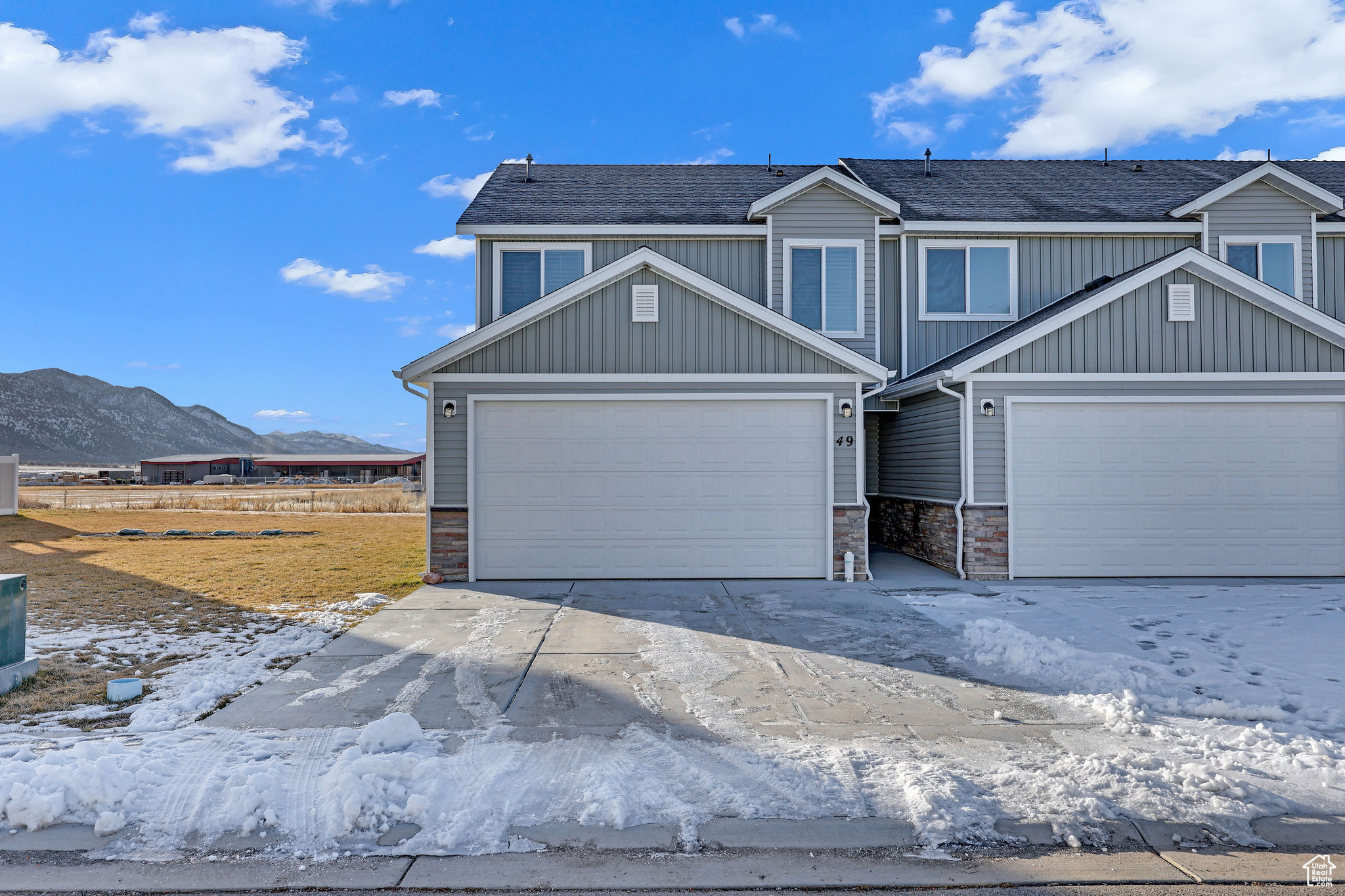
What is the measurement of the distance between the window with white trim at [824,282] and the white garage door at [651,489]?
126 inches

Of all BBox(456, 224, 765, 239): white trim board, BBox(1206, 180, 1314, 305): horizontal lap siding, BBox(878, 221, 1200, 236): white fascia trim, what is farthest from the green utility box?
BBox(1206, 180, 1314, 305): horizontal lap siding

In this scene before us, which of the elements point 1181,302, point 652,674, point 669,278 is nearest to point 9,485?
point 669,278

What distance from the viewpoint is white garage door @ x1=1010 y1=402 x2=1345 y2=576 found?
9789 mm

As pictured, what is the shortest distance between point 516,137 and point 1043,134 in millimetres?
13045

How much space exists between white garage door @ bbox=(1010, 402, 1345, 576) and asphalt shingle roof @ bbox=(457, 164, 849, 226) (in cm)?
643

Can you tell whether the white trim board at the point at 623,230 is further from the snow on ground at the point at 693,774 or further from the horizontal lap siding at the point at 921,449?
the snow on ground at the point at 693,774

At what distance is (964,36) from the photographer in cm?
1382

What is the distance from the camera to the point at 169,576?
10102 mm

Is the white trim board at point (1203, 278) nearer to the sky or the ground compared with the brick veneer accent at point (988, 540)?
nearer to the sky

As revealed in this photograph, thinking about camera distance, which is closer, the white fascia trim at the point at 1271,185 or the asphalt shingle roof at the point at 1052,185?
the white fascia trim at the point at 1271,185

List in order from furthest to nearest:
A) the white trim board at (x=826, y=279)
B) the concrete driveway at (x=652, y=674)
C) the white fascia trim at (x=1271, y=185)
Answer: the white trim board at (x=826, y=279), the white fascia trim at (x=1271, y=185), the concrete driveway at (x=652, y=674)

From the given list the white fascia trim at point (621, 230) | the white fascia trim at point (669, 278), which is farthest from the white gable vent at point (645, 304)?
the white fascia trim at point (621, 230)

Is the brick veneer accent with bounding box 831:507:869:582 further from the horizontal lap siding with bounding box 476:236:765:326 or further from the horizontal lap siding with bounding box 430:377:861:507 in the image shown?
the horizontal lap siding with bounding box 476:236:765:326

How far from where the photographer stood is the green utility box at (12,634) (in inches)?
200
